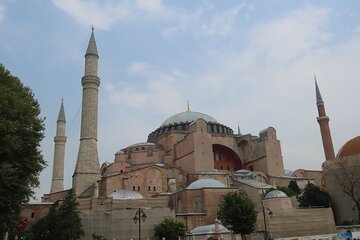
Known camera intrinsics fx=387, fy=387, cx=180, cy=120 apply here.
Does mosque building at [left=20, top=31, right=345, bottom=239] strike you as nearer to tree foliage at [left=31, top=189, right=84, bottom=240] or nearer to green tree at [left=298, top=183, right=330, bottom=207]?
green tree at [left=298, top=183, right=330, bottom=207]

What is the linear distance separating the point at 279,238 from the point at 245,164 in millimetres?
13377

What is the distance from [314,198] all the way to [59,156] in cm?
2177

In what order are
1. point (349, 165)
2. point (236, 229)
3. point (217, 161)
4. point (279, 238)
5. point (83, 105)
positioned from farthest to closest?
point (217, 161), point (83, 105), point (349, 165), point (279, 238), point (236, 229)

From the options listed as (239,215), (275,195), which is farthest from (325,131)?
(239,215)

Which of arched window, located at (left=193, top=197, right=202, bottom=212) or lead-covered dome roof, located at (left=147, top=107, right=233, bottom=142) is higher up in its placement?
lead-covered dome roof, located at (left=147, top=107, right=233, bottom=142)

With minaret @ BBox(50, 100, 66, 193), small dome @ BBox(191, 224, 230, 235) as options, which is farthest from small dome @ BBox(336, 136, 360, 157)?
minaret @ BBox(50, 100, 66, 193)

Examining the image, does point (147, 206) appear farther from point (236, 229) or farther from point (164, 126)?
point (164, 126)

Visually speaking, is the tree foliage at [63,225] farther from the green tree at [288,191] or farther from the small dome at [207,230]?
the green tree at [288,191]

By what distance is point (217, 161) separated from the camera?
1332 inches

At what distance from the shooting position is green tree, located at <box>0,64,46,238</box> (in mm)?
11641

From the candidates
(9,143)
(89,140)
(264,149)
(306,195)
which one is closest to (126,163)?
(89,140)

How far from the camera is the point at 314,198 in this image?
25188 millimetres

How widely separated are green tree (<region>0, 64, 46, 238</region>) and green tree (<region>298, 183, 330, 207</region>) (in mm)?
18194

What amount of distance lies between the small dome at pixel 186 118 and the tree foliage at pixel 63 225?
19583 mm
